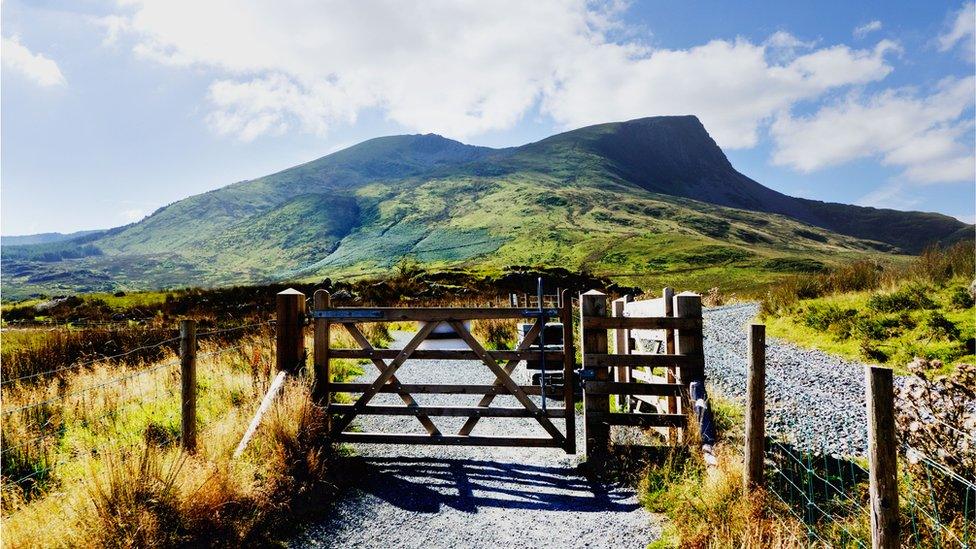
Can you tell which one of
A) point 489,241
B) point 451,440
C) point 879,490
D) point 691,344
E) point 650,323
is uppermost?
point 489,241

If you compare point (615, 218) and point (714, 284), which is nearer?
point (714, 284)

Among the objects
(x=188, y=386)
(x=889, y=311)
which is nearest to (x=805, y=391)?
(x=889, y=311)

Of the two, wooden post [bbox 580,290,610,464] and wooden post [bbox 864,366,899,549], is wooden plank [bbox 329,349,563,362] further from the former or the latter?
wooden post [bbox 864,366,899,549]

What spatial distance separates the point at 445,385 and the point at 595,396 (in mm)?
1832

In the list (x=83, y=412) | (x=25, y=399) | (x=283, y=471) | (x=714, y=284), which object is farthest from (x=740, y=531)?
(x=714, y=284)

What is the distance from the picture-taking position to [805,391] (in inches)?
372

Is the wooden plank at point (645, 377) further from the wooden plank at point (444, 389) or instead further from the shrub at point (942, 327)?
the shrub at point (942, 327)

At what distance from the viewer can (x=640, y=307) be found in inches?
309

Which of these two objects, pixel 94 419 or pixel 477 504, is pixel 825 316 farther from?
pixel 94 419

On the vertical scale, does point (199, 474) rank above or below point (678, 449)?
above

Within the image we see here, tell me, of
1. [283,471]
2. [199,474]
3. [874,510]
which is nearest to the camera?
[874,510]

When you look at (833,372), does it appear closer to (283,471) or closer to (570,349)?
(570,349)

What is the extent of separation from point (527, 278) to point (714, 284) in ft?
124

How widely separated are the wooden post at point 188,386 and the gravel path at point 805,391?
5703 mm
